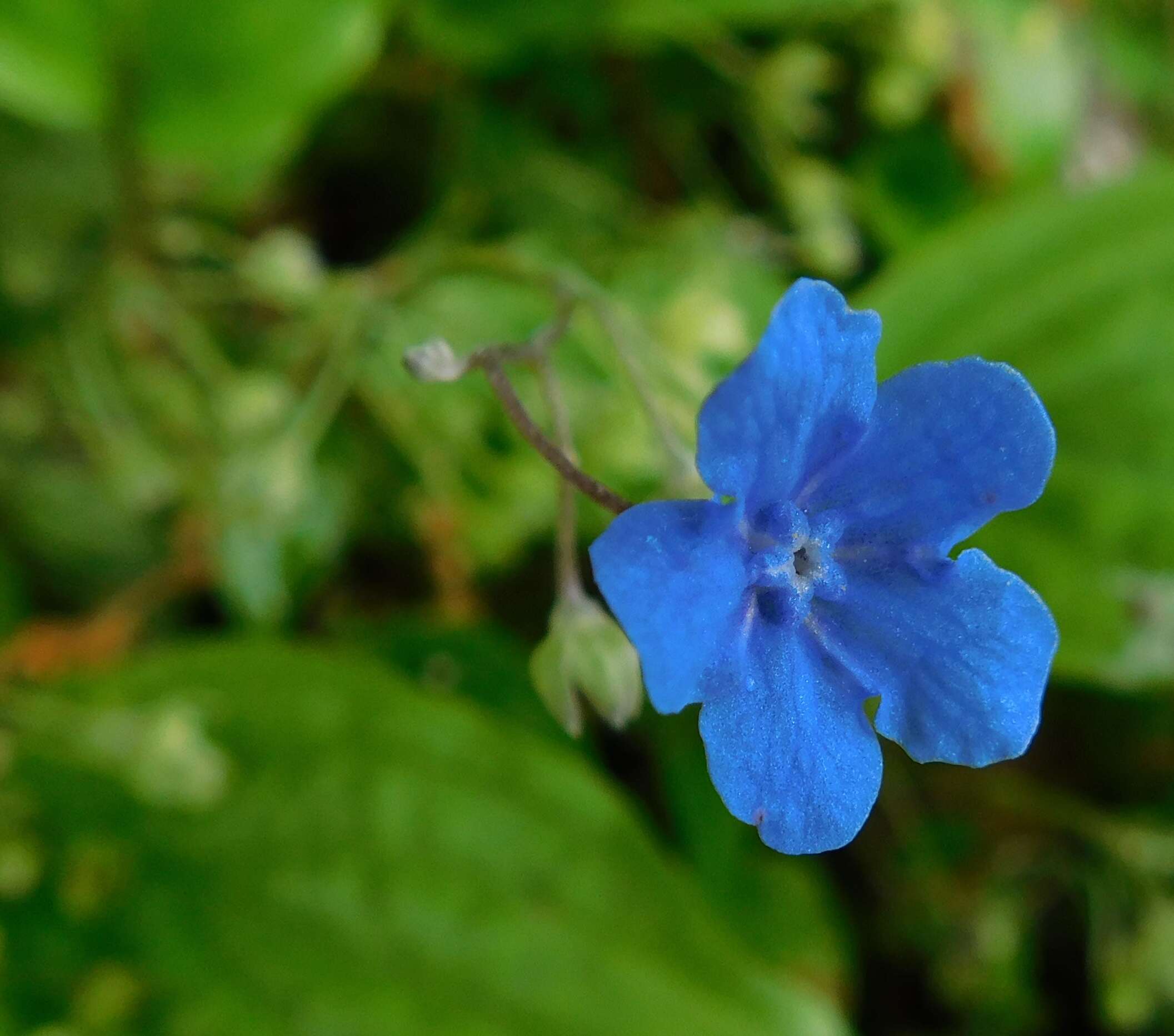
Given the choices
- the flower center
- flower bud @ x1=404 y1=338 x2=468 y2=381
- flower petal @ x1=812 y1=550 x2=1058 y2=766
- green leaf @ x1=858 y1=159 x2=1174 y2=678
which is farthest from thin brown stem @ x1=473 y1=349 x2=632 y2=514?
green leaf @ x1=858 y1=159 x2=1174 y2=678

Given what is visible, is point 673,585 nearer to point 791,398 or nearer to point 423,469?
point 791,398

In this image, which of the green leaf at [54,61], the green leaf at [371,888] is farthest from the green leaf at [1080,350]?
the green leaf at [54,61]

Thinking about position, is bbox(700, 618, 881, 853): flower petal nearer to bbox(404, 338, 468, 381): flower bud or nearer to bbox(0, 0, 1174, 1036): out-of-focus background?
bbox(404, 338, 468, 381): flower bud

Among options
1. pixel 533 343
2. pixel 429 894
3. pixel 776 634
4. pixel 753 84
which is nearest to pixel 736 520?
pixel 776 634

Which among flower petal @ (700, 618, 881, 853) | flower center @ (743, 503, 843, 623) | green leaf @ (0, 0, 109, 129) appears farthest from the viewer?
green leaf @ (0, 0, 109, 129)

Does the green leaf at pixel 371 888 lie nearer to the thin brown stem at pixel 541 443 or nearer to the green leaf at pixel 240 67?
the green leaf at pixel 240 67

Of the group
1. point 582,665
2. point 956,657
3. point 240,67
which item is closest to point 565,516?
point 582,665

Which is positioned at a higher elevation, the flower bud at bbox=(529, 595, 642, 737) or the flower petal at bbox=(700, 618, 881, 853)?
the flower petal at bbox=(700, 618, 881, 853)
